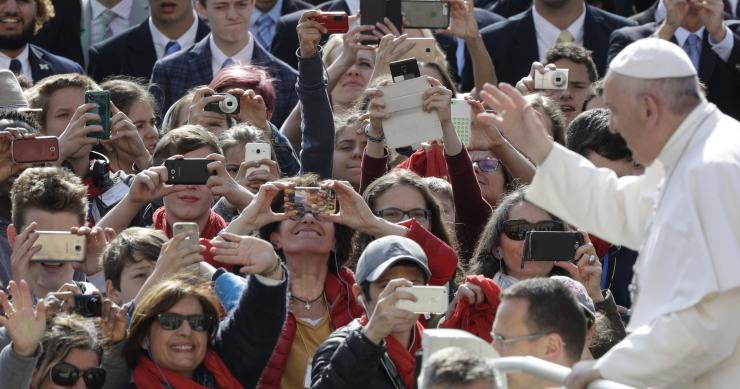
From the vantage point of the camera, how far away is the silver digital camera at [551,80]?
1058cm

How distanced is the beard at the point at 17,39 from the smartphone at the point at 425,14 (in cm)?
322

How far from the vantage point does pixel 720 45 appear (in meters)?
11.8

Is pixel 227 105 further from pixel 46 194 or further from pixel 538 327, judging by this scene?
pixel 538 327

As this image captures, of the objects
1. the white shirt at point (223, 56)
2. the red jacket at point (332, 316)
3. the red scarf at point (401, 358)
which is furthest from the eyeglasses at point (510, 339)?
the white shirt at point (223, 56)

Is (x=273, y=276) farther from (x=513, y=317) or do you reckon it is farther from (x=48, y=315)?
(x=513, y=317)

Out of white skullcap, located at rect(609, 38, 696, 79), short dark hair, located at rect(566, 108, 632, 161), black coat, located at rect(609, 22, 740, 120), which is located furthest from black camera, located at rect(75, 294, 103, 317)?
black coat, located at rect(609, 22, 740, 120)

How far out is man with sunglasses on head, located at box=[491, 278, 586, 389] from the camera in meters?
6.10

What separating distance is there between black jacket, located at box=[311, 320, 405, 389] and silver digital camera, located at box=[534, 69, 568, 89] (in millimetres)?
3632

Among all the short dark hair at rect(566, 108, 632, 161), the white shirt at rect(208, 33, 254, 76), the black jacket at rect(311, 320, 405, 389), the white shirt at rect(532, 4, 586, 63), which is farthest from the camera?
the white shirt at rect(532, 4, 586, 63)

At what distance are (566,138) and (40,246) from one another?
328cm

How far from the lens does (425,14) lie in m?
10.1

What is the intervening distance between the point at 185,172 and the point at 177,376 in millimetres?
1508

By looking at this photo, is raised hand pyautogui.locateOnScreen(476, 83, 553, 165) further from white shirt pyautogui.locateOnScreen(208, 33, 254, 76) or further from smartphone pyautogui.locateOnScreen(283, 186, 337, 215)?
white shirt pyautogui.locateOnScreen(208, 33, 254, 76)

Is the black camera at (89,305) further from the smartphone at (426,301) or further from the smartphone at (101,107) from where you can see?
the smartphone at (101,107)
